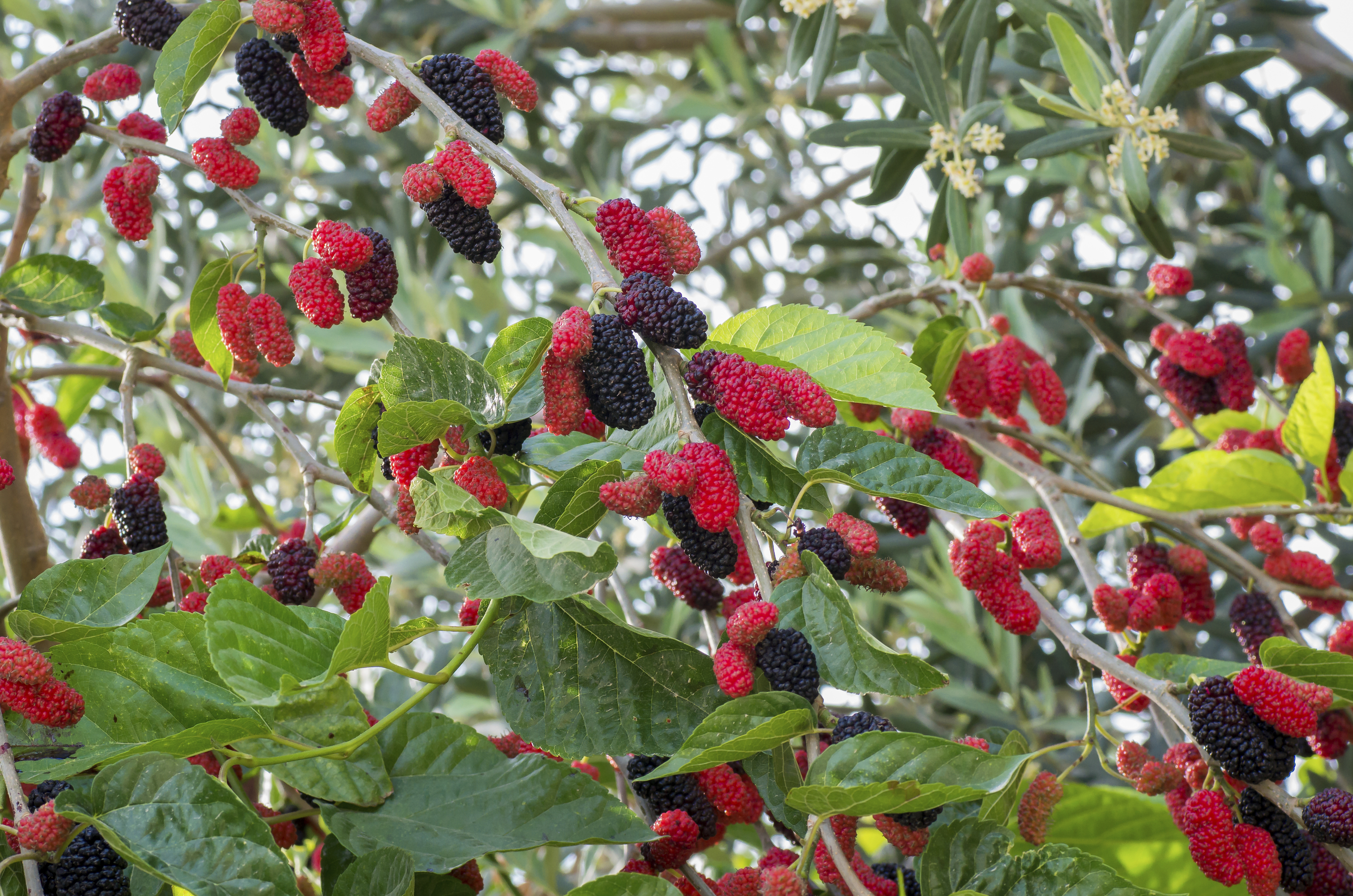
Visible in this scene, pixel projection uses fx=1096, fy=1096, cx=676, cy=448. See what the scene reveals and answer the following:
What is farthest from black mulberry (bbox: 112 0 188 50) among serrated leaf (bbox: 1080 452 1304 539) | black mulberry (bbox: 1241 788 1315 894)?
black mulberry (bbox: 1241 788 1315 894)

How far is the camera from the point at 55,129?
4.08ft

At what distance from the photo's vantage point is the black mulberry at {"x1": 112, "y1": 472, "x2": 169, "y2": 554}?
3.81ft

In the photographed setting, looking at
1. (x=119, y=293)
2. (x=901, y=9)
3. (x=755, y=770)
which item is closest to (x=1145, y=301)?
(x=901, y=9)

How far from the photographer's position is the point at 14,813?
83 cm

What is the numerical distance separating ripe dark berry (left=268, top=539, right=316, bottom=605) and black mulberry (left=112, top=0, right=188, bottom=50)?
21.8 inches

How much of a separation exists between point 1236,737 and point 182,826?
0.88m

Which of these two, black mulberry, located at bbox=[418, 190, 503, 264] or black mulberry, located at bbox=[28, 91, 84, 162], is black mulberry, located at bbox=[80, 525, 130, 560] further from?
black mulberry, located at bbox=[418, 190, 503, 264]

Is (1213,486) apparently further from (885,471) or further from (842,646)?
(842,646)

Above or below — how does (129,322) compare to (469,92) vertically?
below

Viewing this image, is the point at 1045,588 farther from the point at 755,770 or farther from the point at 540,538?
the point at 540,538

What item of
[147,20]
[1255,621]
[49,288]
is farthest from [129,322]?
[1255,621]

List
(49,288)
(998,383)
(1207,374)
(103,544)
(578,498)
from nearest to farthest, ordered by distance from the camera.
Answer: (578,498)
(103,544)
(49,288)
(998,383)
(1207,374)

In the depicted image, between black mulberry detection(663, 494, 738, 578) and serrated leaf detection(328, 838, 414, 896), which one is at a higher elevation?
black mulberry detection(663, 494, 738, 578)

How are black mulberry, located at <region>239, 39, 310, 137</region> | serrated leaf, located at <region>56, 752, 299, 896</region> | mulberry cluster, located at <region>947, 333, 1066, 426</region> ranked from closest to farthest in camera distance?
serrated leaf, located at <region>56, 752, 299, 896</region>
black mulberry, located at <region>239, 39, 310, 137</region>
mulberry cluster, located at <region>947, 333, 1066, 426</region>
